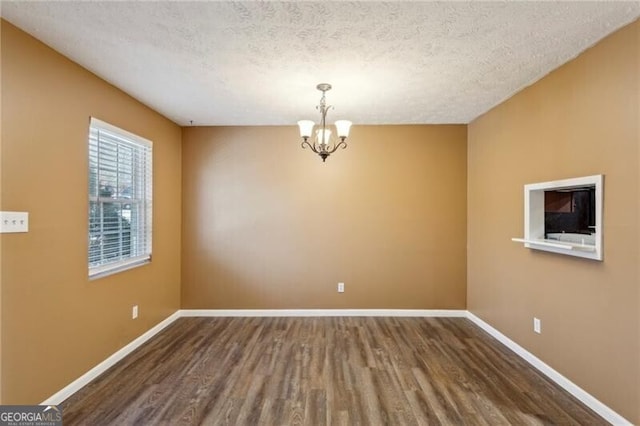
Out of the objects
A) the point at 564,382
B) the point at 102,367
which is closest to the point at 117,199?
the point at 102,367

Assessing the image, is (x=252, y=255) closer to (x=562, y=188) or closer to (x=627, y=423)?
(x=562, y=188)

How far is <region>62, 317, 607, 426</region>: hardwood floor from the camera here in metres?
2.11

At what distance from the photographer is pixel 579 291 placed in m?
2.33

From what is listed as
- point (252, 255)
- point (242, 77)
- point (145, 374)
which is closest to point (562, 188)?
point (242, 77)

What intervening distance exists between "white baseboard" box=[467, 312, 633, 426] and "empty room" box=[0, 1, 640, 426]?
2cm

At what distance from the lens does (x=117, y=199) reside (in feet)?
9.72

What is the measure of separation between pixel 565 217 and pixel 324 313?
2834 millimetres

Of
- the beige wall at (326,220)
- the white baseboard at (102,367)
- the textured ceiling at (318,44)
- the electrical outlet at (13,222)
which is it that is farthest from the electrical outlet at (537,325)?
the electrical outlet at (13,222)

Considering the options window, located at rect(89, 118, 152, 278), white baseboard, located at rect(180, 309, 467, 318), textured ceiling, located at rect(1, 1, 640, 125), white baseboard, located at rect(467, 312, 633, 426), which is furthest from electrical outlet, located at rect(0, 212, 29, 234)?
white baseboard, located at rect(467, 312, 633, 426)

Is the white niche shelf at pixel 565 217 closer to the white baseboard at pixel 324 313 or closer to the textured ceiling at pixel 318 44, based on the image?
the textured ceiling at pixel 318 44

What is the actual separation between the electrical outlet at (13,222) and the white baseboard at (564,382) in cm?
399

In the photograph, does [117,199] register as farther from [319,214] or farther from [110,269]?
[319,214]

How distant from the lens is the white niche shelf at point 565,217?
86.4 inches

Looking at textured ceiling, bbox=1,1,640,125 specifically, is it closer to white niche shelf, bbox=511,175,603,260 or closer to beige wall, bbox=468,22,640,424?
beige wall, bbox=468,22,640,424
